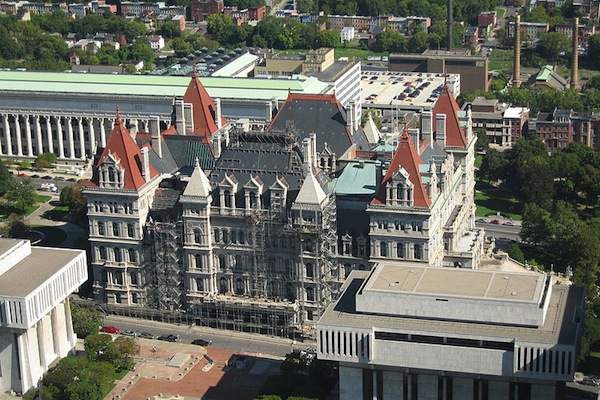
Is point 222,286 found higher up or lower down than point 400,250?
lower down

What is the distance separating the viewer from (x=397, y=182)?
165250mm

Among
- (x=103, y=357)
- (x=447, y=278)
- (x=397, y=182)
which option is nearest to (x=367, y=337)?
(x=447, y=278)

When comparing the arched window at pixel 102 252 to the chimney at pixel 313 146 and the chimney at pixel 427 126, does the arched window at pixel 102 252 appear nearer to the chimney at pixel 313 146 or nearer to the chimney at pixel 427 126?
the chimney at pixel 313 146

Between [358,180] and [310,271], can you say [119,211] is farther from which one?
[358,180]

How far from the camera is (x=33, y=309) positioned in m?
157

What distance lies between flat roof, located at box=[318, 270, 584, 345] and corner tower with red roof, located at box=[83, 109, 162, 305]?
4241 cm

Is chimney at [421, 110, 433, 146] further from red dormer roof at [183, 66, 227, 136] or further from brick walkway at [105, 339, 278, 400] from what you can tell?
brick walkway at [105, 339, 278, 400]

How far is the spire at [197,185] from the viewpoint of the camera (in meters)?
174

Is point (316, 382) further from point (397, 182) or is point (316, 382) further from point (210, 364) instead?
point (397, 182)

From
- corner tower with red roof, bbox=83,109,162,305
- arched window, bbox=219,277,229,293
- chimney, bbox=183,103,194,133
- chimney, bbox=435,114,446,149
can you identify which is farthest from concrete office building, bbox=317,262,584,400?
chimney, bbox=183,103,194,133

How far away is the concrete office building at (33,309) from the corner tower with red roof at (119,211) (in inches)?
430

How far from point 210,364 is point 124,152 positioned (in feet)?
112

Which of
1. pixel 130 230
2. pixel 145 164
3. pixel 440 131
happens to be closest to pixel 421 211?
pixel 440 131

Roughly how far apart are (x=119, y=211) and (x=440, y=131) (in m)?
50.7
